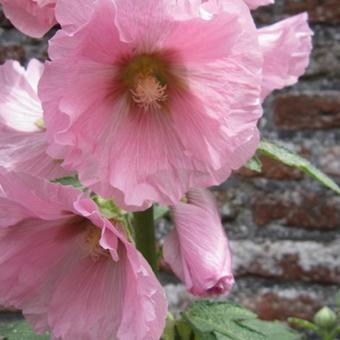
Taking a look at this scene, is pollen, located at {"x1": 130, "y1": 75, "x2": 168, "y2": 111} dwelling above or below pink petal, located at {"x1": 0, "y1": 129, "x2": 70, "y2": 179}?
above

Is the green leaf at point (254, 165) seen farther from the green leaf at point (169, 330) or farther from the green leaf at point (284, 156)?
the green leaf at point (169, 330)

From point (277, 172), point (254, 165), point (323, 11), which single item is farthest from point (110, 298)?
point (323, 11)

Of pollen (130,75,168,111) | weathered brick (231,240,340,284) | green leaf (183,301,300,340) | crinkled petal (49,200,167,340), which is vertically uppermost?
pollen (130,75,168,111)

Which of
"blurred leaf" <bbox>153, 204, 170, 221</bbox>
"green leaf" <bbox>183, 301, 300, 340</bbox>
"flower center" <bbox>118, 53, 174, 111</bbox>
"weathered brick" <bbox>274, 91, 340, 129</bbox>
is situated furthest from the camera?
"weathered brick" <bbox>274, 91, 340, 129</bbox>

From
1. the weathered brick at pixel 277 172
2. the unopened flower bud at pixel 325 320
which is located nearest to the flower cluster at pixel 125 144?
the unopened flower bud at pixel 325 320

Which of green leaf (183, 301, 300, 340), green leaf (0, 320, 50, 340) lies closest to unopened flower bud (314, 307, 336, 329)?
green leaf (183, 301, 300, 340)

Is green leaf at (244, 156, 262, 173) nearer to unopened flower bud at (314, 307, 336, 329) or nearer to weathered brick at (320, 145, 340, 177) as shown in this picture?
unopened flower bud at (314, 307, 336, 329)

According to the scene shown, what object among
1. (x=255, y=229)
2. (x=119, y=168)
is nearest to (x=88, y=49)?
(x=119, y=168)

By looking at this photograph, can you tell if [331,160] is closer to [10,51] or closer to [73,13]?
[10,51]
